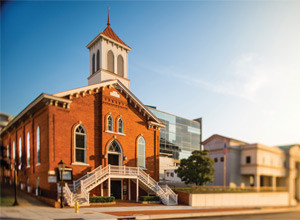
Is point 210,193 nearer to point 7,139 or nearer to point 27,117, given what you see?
point 27,117

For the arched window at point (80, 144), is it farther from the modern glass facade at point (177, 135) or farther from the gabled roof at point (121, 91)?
the modern glass facade at point (177, 135)

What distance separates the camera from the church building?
22.5m

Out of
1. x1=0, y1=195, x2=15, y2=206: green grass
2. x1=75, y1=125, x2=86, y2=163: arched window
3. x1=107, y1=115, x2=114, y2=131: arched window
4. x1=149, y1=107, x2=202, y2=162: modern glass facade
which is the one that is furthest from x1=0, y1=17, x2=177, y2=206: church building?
x1=149, y1=107, x2=202, y2=162: modern glass facade

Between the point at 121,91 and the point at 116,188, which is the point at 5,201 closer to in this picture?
the point at 116,188

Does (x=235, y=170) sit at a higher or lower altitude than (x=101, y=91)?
lower

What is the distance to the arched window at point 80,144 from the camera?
24.3 m

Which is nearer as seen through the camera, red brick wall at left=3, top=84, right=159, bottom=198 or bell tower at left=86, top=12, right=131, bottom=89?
red brick wall at left=3, top=84, right=159, bottom=198

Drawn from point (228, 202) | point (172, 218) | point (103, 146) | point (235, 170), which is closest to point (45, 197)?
point (103, 146)

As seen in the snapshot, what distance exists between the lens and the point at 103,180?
23.4 m

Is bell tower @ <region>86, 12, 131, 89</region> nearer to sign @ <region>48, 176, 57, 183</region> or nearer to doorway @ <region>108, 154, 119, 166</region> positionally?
doorway @ <region>108, 154, 119, 166</region>

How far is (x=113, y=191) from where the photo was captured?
2662 centimetres

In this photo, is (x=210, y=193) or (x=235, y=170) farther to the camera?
(x=235, y=170)

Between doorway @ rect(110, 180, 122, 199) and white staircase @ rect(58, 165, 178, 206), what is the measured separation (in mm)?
1537

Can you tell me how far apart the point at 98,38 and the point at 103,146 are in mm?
13098
